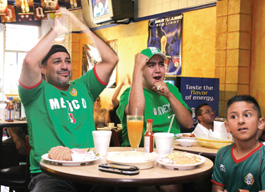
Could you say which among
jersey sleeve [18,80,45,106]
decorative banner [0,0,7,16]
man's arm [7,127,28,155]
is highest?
decorative banner [0,0,7,16]

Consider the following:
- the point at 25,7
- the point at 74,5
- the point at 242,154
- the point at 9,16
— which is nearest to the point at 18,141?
the point at 242,154

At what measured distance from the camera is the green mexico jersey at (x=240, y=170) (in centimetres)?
188

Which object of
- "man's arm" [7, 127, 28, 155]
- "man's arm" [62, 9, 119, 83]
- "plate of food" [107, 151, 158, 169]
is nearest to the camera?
"plate of food" [107, 151, 158, 169]

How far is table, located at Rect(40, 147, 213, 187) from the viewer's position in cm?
147

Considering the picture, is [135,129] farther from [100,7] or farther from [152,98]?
[100,7]

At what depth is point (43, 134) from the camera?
2412 millimetres

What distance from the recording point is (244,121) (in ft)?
6.48

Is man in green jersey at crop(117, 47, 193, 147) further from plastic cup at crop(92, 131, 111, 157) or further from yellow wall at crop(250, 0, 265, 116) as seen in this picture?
yellow wall at crop(250, 0, 265, 116)

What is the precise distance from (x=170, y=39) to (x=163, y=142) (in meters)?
5.41

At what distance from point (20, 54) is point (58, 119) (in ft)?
34.4

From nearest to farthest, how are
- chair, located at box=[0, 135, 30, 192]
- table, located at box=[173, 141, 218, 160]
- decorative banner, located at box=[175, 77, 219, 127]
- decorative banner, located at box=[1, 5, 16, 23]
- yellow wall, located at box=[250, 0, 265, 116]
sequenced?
table, located at box=[173, 141, 218, 160] → chair, located at box=[0, 135, 30, 192] → decorative banner, located at box=[175, 77, 219, 127] → yellow wall, located at box=[250, 0, 265, 116] → decorative banner, located at box=[1, 5, 16, 23]

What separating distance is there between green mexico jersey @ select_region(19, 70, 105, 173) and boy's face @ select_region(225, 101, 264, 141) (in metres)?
1.02

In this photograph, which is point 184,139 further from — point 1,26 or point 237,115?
point 1,26

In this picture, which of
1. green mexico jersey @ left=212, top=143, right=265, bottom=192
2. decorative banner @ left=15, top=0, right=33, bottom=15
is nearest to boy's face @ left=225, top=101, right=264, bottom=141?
green mexico jersey @ left=212, top=143, right=265, bottom=192
